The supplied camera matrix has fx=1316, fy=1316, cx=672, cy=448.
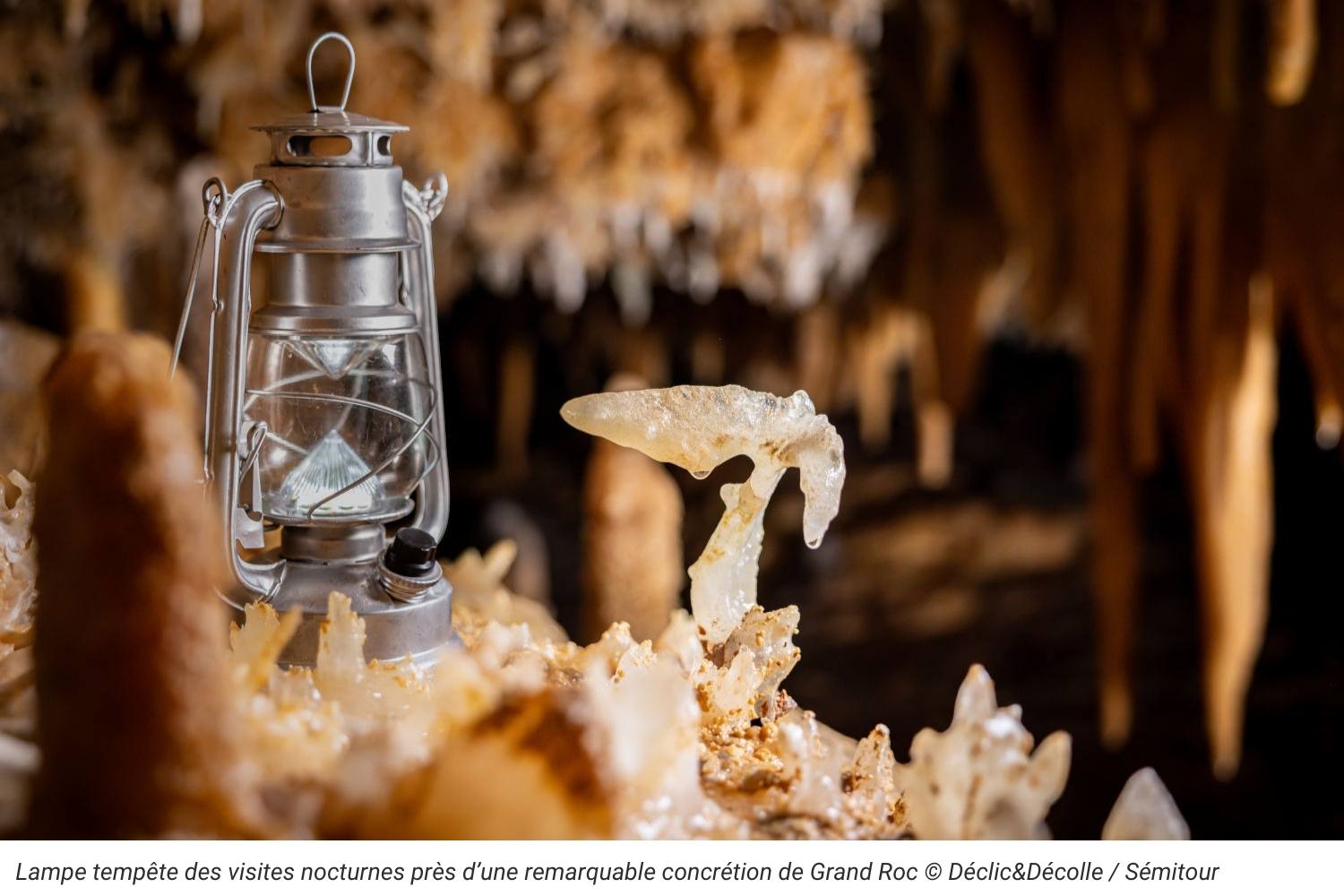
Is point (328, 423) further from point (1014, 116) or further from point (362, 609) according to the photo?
point (1014, 116)

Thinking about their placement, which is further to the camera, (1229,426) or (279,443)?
(1229,426)

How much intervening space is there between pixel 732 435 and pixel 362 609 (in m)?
0.22

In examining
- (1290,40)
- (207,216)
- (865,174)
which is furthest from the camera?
(865,174)

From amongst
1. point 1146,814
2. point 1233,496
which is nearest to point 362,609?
point 1146,814

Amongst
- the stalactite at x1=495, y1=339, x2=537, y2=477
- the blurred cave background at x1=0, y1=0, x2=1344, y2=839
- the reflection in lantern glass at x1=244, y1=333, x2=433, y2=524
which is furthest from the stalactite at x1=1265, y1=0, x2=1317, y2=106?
the stalactite at x1=495, y1=339, x2=537, y2=477

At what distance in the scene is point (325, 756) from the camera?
58 centimetres

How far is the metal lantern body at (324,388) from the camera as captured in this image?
0.70 metres

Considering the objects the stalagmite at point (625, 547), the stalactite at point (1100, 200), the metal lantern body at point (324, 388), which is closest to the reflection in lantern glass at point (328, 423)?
the metal lantern body at point (324, 388)

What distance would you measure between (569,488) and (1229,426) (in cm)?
307

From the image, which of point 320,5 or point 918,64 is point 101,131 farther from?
point 918,64

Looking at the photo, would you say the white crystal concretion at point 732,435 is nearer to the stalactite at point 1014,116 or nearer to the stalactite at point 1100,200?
the stalactite at point 1100,200

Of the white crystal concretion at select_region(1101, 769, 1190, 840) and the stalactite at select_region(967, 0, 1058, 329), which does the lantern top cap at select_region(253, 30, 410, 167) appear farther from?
the stalactite at select_region(967, 0, 1058, 329)

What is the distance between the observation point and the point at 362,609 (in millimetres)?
709

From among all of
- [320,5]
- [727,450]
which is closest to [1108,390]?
[320,5]
